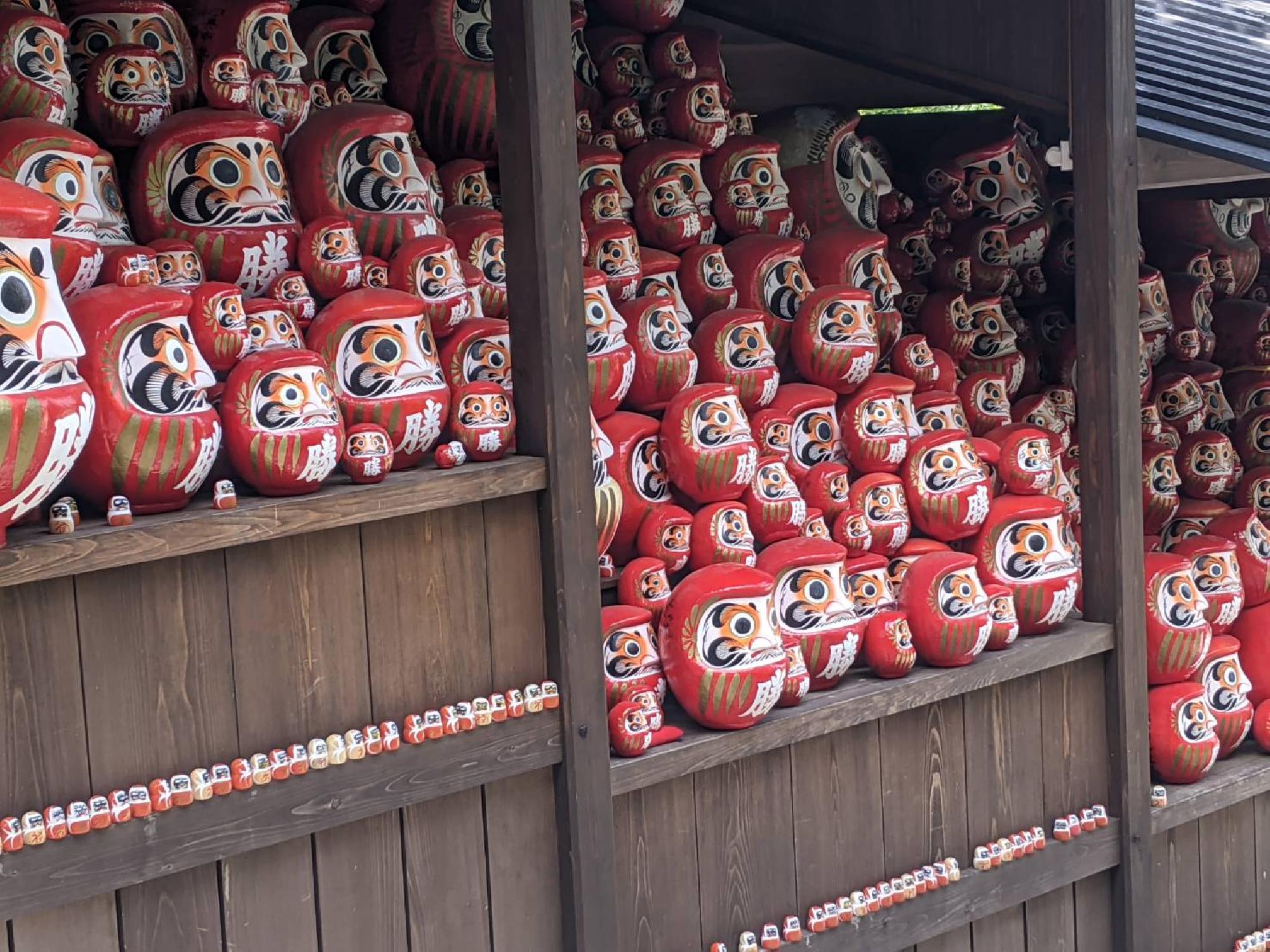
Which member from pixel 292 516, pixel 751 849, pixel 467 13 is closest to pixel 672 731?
pixel 751 849

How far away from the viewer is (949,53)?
12.3 feet

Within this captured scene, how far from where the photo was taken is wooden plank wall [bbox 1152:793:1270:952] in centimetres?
367

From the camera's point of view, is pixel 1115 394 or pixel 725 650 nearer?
pixel 725 650

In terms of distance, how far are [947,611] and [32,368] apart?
1861 millimetres

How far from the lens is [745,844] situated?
2.93m

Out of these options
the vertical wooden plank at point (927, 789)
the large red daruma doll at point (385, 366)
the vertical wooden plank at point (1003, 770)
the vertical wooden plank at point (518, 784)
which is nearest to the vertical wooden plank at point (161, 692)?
the large red daruma doll at point (385, 366)

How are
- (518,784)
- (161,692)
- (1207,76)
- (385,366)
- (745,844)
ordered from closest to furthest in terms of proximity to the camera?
(161,692), (385,366), (518,784), (745,844), (1207,76)

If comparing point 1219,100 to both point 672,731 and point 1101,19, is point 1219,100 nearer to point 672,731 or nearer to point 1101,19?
point 1101,19

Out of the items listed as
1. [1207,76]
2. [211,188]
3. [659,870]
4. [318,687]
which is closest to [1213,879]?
[659,870]

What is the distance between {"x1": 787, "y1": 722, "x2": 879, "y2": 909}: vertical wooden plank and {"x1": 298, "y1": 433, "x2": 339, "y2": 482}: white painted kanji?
1.11 m

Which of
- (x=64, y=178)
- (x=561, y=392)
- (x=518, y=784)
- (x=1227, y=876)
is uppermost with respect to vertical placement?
(x=64, y=178)

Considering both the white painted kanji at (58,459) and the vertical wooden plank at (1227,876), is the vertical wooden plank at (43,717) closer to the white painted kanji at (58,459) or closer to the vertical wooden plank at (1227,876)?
the white painted kanji at (58,459)

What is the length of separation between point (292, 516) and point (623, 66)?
1.80 m

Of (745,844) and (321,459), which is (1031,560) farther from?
(321,459)
